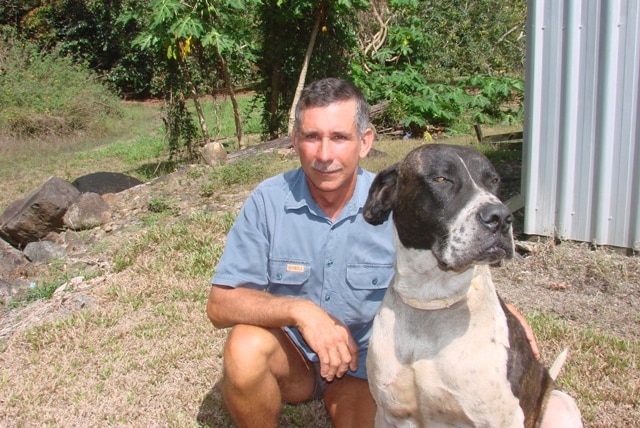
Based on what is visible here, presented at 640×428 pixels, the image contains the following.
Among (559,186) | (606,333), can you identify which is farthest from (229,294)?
(559,186)

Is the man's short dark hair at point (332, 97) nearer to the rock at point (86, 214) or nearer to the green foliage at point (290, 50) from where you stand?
the rock at point (86, 214)

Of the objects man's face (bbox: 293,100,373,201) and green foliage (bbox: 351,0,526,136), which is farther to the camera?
green foliage (bbox: 351,0,526,136)

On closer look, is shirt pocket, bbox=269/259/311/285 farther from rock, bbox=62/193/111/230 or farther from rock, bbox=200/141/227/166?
rock, bbox=200/141/227/166

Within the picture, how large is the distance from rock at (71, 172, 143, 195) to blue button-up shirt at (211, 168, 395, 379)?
5.90 metres

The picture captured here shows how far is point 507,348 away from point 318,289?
97 centimetres

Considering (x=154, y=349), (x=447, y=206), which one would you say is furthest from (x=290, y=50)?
(x=447, y=206)

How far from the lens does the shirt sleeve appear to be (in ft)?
9.57

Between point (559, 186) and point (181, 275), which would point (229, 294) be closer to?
point (181, 275)

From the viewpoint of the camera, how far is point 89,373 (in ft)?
12.5

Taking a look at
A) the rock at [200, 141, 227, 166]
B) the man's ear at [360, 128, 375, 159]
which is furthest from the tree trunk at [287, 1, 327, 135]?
Result: the man's ear at [360, 128, 375, 159]

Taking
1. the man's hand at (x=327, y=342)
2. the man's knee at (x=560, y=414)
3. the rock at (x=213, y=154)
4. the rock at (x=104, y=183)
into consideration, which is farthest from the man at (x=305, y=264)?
the rock at (x=104, y=183)

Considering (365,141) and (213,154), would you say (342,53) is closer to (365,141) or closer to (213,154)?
(213,154)

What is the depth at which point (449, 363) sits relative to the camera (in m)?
2.22

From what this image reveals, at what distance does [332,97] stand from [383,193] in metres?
0.52
